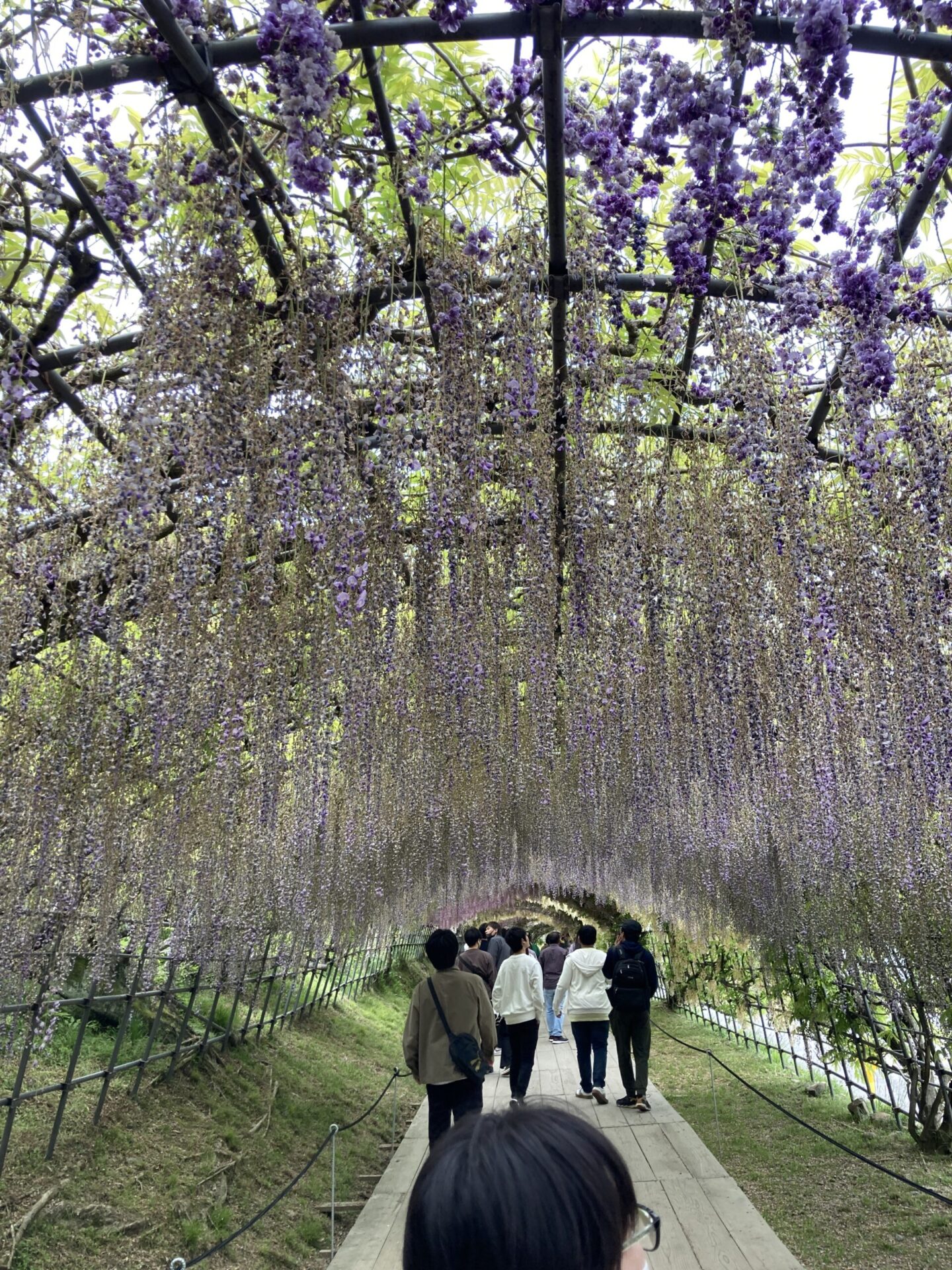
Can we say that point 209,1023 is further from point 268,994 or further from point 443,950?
point 443,950

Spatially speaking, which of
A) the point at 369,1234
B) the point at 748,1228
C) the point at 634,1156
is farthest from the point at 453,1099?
the point at 634,1156

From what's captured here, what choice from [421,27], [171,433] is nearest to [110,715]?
[171,433]

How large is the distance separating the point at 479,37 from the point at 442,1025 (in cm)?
381

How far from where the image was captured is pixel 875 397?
115 inches

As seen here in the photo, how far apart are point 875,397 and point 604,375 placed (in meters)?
0.97

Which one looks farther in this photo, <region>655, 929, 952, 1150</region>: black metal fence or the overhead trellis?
<region>655, 929, 952, 1150</region>: black metal fence

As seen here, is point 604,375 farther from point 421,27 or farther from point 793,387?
point 421,27

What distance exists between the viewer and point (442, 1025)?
4023 millimetres

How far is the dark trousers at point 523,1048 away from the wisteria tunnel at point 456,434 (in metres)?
1.89

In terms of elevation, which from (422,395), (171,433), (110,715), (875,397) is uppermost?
(422,395)

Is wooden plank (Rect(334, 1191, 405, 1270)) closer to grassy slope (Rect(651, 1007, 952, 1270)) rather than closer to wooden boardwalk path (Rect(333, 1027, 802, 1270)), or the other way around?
wooden boardwalk path (Rect(333, 1027, 802, 1270))

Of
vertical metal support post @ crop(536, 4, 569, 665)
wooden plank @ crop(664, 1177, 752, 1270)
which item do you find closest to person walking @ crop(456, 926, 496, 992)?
wooden plank @ crop(664, 1177, 752, 1270)

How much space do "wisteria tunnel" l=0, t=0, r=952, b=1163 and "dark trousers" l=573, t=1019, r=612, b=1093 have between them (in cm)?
194

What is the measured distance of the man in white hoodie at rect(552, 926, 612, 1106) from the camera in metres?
6.14
